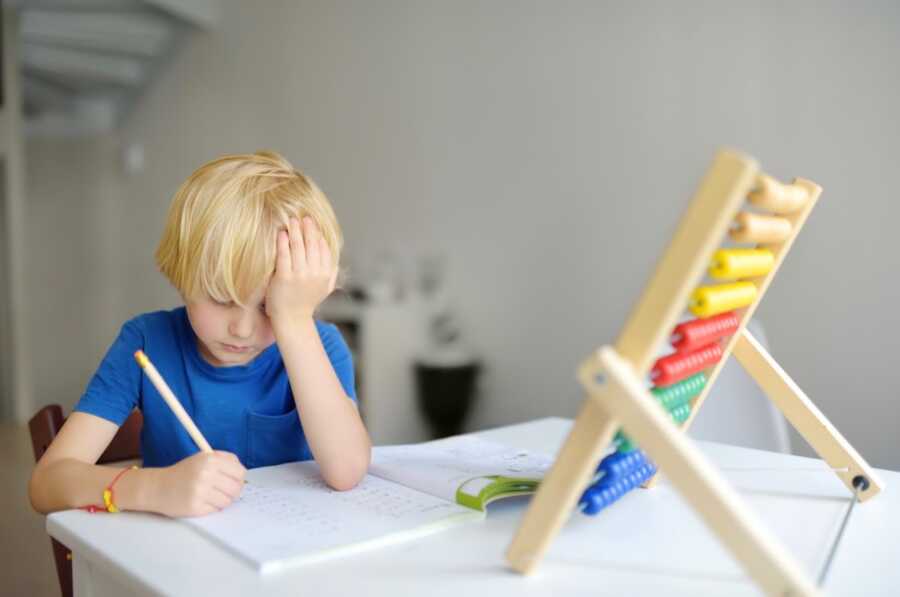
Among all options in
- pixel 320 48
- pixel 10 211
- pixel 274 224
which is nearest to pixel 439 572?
pixel 274 224

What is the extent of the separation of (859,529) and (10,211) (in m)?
4.67

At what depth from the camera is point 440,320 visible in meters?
3.72

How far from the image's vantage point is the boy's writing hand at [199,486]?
843 millimetres

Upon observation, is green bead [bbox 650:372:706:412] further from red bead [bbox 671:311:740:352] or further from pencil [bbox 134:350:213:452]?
pencil [bbox 134:350:213:452]

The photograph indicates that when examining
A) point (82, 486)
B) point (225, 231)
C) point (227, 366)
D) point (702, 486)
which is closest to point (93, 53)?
point (227, 366)

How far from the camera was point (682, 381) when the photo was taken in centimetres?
93

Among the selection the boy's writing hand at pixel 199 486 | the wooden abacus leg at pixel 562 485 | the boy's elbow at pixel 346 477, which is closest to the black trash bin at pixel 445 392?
the boy's elbow at pixel 346 477

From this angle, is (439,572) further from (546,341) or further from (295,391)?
(546,341)

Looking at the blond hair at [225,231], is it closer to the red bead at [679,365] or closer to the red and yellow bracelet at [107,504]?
the red and yellow bracelet at [107,504]

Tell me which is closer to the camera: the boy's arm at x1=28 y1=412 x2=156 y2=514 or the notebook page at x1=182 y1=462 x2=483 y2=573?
the notebook page at x1=182 y1=462 x2=483 y2=573

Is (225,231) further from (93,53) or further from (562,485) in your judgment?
(93,53)

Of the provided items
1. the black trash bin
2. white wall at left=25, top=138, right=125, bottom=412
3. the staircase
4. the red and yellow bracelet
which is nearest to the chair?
the red and yellow bracelet

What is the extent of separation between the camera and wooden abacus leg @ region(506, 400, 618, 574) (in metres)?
0.66

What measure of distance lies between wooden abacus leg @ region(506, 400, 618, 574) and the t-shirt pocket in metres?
0.55
